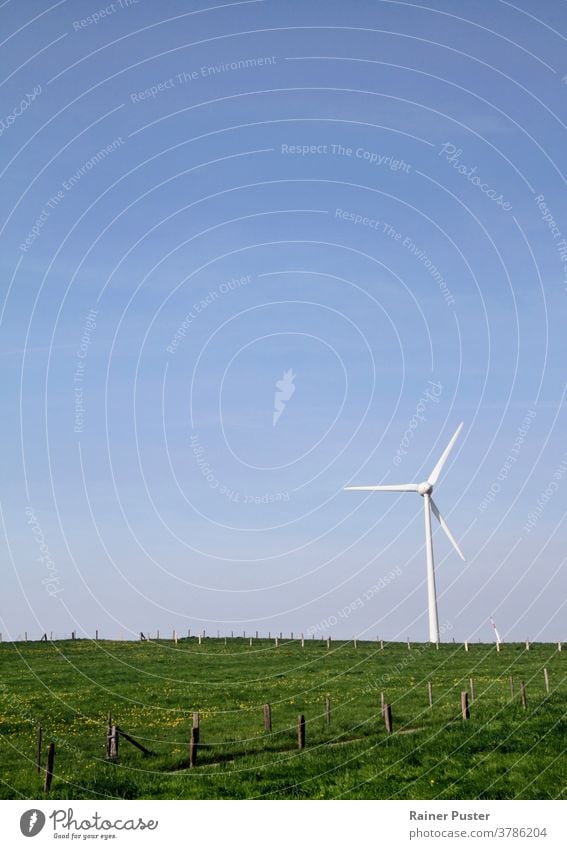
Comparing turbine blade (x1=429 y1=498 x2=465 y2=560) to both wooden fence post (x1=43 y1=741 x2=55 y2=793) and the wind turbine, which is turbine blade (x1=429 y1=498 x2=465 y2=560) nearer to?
the wind turbine

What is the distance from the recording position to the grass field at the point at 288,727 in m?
36.6

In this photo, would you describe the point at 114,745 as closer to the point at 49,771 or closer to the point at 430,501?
the point at 49,771

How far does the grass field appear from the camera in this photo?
1439 inches

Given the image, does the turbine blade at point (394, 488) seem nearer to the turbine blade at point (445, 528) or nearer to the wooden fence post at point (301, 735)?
the turbine blade at point (445, 528)

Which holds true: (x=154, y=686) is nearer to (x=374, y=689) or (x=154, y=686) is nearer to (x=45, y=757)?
(x=374, y=689)

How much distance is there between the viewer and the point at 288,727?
5216 centimetres

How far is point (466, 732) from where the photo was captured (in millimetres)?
44875

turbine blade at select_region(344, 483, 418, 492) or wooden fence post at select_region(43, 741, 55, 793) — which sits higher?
turbine blade at select_region(344, 483, 418, 492)

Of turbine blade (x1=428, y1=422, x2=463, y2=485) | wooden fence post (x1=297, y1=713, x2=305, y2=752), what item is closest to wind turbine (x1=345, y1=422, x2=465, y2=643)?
turbine blade (x1=428, y1=422, x2=463, y2=485)
